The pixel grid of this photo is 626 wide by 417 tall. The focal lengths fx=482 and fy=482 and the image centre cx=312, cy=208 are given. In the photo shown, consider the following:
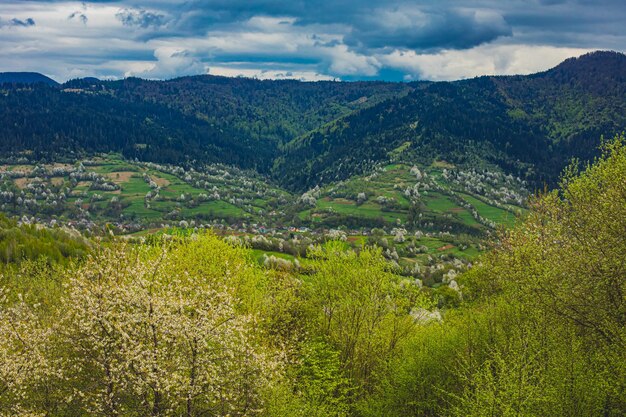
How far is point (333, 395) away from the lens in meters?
39.5

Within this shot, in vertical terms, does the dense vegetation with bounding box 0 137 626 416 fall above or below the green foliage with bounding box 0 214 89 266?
above

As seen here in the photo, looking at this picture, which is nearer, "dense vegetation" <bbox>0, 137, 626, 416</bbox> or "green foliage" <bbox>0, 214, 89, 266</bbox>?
"dense vegetation" <bbox>0, 137, 626, 416</bbox>

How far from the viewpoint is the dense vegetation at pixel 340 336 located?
26141 millimetres

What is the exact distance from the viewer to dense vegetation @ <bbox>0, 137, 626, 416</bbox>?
2614 cm

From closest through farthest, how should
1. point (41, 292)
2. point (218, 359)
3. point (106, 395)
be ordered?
point (106, 395) < point (218, 359) < point (41, 292)

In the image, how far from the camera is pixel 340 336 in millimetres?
42719

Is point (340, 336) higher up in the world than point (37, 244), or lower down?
higher up

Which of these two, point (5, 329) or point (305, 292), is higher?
point (5, 329)

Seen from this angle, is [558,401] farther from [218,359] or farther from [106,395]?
[106,395]

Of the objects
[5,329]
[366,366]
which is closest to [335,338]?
[366,366]

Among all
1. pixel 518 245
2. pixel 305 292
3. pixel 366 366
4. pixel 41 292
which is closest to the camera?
pixel 518 245

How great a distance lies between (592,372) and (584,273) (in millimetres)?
5955

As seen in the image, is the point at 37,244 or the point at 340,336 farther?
the point at 37,244

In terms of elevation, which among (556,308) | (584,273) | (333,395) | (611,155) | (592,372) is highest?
(611,155)
